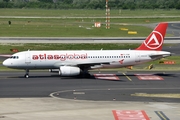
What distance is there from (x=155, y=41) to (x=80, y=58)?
34.3 ft

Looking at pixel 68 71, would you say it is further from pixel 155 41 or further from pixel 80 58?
pixel 155 41

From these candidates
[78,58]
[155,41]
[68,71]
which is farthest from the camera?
[155,41]

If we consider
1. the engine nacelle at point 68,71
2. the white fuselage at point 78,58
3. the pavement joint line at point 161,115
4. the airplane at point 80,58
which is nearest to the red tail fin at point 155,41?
the airplane at point 80,58

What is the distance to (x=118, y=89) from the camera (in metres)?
55.8

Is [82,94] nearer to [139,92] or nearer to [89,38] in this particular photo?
[139,92]

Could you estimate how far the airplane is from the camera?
207ft

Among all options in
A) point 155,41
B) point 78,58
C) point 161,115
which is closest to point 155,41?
point 155,41

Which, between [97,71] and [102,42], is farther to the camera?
[102,42]

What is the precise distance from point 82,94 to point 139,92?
634cm

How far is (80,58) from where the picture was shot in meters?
64.3

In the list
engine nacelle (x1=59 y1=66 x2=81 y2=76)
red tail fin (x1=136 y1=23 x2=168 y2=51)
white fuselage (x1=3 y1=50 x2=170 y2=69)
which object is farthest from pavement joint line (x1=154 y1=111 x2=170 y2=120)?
red tail fin (x1=136 y1=23 x2=168 y2=51)

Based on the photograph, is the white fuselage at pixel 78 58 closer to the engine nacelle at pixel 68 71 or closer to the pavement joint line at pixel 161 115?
the engine nacelle at pixel 68 71

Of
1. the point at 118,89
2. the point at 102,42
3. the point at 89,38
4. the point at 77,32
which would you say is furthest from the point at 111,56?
the point at 77,32

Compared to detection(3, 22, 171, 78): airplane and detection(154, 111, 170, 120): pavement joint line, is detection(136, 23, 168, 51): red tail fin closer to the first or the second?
detection(3, 22, 171, 78): airplane
